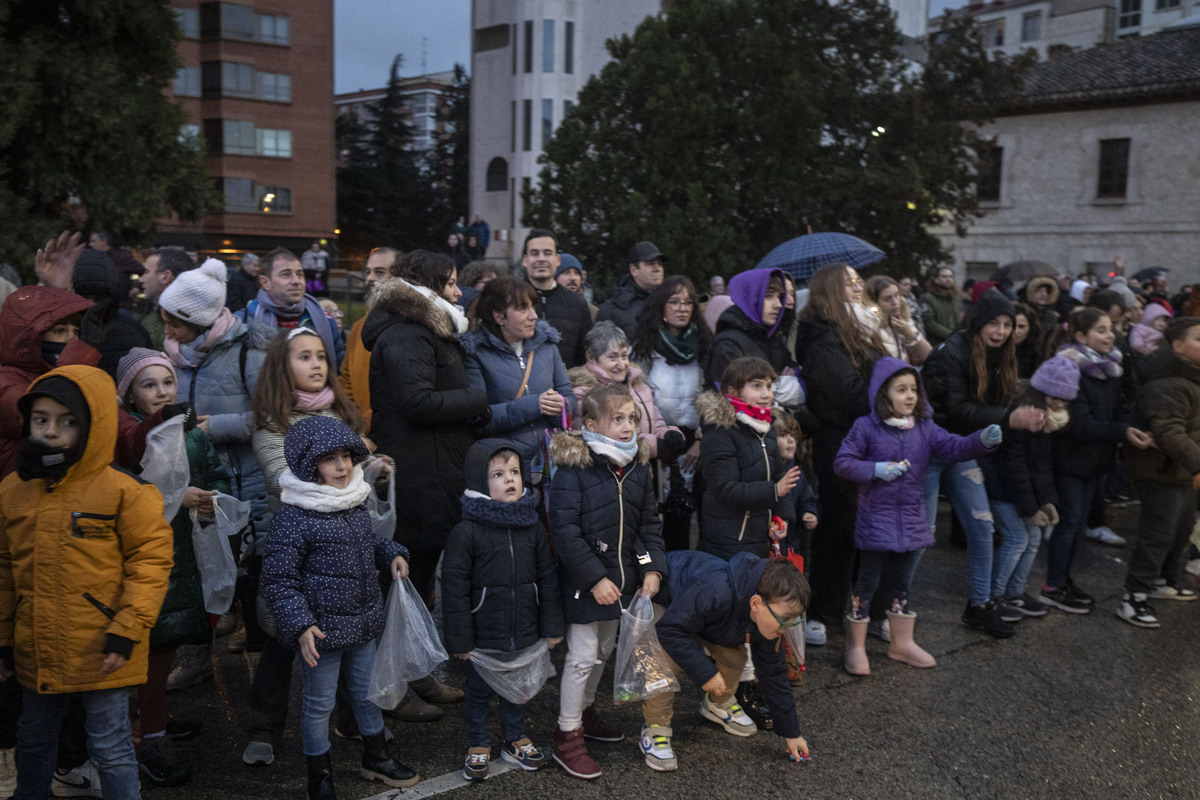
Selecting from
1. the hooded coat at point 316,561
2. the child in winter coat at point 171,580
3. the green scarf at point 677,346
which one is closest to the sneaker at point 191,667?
the child in winter coat at point 171,580

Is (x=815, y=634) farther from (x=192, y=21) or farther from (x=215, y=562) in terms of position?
(x=192, y=21)

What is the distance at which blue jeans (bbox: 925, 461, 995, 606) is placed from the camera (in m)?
6.03

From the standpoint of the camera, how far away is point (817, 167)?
64.5 feet

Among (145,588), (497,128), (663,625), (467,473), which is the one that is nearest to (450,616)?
(467,473)

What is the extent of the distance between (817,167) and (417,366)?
16.6 metres

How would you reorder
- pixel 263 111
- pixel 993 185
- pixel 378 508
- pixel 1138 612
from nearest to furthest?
pixel 378 508 < pixel 1138 612 < pixel 993 185 < pixel 263 111

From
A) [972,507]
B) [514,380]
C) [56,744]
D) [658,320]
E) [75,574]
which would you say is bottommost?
[56,744]

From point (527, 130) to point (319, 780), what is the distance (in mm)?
41574

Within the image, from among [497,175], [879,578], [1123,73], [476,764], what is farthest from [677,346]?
[497,175]

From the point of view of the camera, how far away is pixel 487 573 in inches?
163

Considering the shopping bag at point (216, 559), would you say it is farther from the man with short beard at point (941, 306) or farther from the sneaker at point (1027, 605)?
the man with short beard at point (941, 306)

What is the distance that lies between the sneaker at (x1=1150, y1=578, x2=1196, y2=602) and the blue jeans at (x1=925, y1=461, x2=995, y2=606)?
166cm

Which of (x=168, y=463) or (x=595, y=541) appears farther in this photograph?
(x=595, y=541)

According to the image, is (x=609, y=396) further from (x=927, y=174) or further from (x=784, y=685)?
(x=927, y=174)
